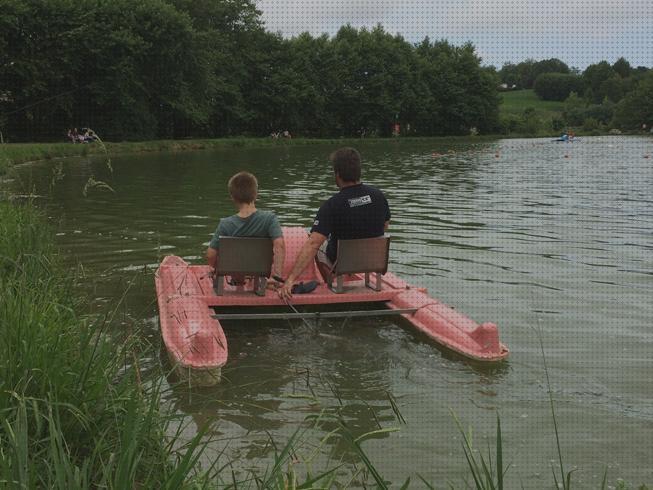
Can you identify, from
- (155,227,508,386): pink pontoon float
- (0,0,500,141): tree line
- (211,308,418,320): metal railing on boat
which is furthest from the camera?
(0,0,500,141): tree line

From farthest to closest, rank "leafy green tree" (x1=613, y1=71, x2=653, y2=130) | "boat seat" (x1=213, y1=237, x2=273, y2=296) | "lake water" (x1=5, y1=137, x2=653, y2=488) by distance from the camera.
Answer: "leafy green tree" (x1=613, y1=71, x2=653, y2=130) < "boat seat" (x1=213, y1=237, x2=273, y2=296) < "lake water" (x1=5, y1=137, x2=653, y2=488)

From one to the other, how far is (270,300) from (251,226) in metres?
0.72

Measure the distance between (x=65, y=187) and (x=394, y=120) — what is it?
5545 cm

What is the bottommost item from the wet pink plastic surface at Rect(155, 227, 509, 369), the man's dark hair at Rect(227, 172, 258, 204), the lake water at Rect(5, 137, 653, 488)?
the lake water at Rect(5, 137, 653, 488)

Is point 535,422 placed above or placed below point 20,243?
below

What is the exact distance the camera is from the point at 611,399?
524cm

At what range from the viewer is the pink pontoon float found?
234 inches

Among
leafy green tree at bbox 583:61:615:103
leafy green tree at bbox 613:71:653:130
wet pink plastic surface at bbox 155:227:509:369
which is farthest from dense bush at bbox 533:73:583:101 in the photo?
wet pink plastic surface at bbox 155:227:509:369

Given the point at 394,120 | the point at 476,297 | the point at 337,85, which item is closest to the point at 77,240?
the point at 476,297

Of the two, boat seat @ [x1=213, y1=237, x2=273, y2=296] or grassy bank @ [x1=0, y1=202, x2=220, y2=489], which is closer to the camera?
grassy bank @ [x1=0, y1=202, x2=220, y2=489]

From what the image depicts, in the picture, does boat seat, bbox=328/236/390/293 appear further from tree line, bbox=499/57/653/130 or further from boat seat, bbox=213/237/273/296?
tree line, bbox=499/57/653/130

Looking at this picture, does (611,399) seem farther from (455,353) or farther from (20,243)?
(20,243)

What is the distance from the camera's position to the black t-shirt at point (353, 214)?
7051mm

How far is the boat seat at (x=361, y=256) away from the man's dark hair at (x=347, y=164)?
2.10 ft
